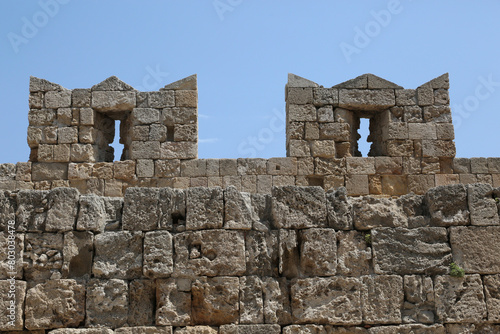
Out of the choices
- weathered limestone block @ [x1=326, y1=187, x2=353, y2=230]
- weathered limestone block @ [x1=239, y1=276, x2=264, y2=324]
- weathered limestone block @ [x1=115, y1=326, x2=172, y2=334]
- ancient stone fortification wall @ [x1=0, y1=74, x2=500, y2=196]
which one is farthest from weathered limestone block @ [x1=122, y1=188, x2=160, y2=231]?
ancient stone fortification wall @ [x1=0, y1=74, x2=500, y2=196]

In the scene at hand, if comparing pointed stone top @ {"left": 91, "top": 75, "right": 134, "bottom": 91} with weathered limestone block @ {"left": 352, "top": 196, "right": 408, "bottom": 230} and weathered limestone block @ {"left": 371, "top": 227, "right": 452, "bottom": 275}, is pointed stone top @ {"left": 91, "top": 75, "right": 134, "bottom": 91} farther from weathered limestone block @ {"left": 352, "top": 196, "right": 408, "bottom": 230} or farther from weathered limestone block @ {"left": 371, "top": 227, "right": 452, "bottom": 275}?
weathered limestone block @ {"left": 371, "top": 227, "right": 452, "bottom": 275}

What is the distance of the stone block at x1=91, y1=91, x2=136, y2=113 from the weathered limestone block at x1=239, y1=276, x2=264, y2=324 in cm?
787

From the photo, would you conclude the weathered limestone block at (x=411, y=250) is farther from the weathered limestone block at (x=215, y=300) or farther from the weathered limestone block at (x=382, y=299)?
the weathered limestone block at (x=215, y=300)

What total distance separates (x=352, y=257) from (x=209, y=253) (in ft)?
4.70

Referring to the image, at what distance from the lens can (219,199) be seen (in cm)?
602

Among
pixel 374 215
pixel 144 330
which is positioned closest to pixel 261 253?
pixel 374 215

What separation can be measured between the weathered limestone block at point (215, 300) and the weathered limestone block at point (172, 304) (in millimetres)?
80

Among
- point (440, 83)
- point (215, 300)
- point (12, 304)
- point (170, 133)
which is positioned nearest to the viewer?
point (12, 304)

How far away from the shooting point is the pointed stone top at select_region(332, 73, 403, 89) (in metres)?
13.1

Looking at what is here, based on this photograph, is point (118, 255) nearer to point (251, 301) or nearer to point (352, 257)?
point (251, 301)

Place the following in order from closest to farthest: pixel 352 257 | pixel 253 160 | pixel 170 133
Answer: pixel 352 257, pixel 253 160, pixel 170 133

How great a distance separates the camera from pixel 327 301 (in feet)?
19.4

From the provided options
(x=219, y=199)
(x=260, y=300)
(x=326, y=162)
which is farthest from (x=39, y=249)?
(x=326, y=162)

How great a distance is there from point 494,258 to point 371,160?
272 inches
